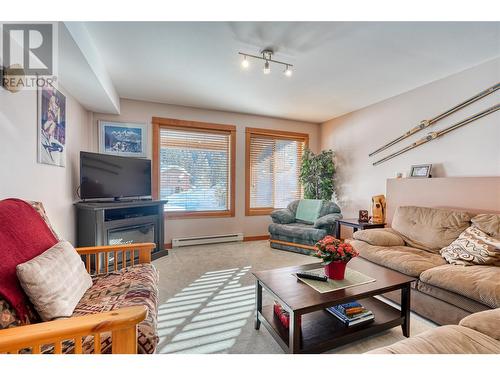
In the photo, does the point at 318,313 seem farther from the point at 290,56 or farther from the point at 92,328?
the point at 290,56

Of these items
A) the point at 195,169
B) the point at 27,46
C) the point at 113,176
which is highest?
the point at 27,46

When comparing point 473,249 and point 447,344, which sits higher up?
point 473,249

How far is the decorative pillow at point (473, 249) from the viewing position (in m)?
1.89

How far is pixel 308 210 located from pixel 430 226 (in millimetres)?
1902

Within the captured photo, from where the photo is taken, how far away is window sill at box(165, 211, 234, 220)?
12.9ft

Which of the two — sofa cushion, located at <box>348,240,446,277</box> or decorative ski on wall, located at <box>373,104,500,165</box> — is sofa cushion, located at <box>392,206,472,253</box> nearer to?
sofa cushion, located at <box>348,240,446,277</box>

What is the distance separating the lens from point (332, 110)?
4164mm

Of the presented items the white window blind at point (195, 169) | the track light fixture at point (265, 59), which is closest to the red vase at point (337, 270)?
the track light fixture at point (265, 59)

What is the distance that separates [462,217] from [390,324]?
1499mm

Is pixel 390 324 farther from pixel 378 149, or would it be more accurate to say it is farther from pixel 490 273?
pixel 378 149

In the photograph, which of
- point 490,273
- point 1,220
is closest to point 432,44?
point 490,273

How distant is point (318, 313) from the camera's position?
172cm

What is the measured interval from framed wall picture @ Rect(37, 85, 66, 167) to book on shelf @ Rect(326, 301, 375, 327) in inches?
106

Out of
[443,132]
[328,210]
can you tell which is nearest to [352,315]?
[328,210]
